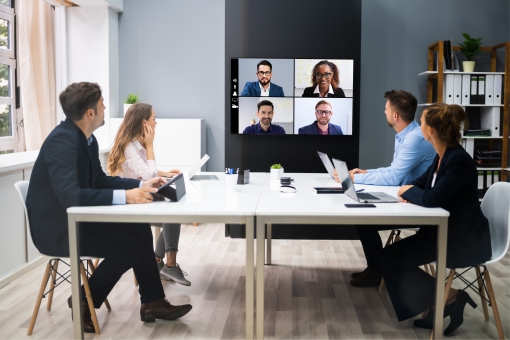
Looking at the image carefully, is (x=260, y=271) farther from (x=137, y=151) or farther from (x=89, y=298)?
(x=137, y=151)

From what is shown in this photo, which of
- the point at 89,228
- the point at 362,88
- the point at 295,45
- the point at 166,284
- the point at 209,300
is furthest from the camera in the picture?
the point at 362,88

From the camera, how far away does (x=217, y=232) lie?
5973mm

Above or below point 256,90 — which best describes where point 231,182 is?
below

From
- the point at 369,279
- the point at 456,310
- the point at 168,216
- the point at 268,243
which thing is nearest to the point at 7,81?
the point at 268,243

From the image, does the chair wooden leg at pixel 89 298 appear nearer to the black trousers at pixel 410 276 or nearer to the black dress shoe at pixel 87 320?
the black dress shoe at pixel 87 320

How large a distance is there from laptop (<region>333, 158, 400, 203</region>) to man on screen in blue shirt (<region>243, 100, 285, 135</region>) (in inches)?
99.9

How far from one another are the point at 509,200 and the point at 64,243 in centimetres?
229

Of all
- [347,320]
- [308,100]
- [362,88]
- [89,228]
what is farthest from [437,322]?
[362,88]

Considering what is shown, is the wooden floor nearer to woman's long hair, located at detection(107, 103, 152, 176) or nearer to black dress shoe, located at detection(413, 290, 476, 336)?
black dress shoe, located at detection(413, 290, 476, 336)

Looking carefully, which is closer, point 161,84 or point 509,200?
point 509,200

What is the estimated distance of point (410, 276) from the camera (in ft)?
9.95

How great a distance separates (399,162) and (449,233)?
96cm

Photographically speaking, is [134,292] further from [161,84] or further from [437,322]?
[161,84]

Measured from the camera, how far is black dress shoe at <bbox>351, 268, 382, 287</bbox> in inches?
156
